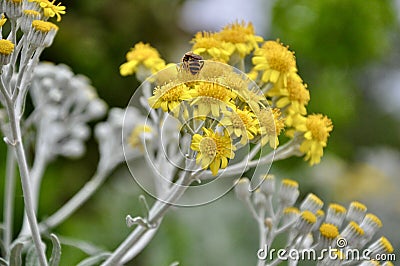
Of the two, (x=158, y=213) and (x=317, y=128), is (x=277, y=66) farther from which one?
(x=158, y=213)

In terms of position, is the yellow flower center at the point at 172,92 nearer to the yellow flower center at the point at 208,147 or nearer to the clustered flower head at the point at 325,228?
the yellow flower center at the point at 208,147

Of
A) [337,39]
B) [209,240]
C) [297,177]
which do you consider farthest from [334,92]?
[209,240]

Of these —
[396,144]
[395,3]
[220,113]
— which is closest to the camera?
[220,113]

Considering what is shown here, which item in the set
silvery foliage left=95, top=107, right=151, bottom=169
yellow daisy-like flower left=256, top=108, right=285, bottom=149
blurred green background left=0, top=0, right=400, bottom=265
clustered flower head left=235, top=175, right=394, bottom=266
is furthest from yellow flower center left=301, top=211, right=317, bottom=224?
blurred green background left=0, top=0, right=400, bottom=265

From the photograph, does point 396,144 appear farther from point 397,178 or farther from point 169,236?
point 169,236

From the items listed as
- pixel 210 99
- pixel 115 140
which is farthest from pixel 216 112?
pixel 115 140

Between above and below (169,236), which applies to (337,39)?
above
